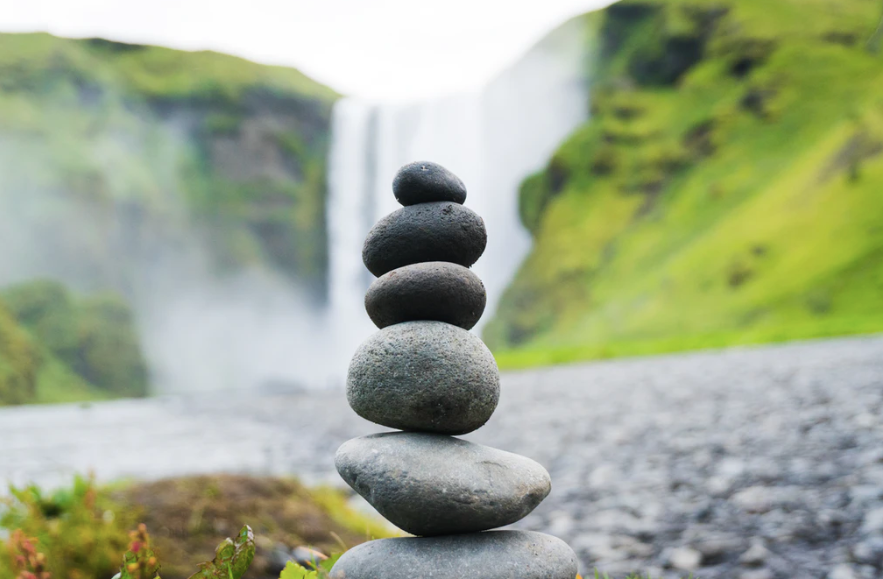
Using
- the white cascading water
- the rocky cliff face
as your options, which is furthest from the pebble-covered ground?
the white cascading water

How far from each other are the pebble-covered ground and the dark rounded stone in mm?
3425

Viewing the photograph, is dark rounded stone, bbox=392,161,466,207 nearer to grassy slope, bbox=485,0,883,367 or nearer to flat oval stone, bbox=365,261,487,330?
flat oval stone, bbox=365,261,487,330

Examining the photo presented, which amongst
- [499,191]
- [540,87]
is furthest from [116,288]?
[540,87]

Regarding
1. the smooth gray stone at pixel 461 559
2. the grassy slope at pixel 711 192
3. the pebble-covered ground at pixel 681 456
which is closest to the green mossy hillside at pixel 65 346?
the pebble-covered ground at pixel 681 456

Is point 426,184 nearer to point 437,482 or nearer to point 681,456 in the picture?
point 437,482

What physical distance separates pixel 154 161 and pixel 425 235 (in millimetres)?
66277

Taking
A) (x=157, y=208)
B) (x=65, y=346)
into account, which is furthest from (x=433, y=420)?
(x=157, y=208)

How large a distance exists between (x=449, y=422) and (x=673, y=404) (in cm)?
1002

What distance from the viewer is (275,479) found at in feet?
22.5

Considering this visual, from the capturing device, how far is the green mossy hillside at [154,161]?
5159cm

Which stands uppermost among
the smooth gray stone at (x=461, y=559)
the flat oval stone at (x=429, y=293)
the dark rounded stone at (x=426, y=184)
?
the dark rounded stone at (x=426, y=184)

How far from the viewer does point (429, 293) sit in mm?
3203

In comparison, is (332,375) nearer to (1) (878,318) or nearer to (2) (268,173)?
(2) (268,173)

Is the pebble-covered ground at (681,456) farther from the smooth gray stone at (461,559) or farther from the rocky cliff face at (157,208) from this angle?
the rocky cliff face at (157,208)
